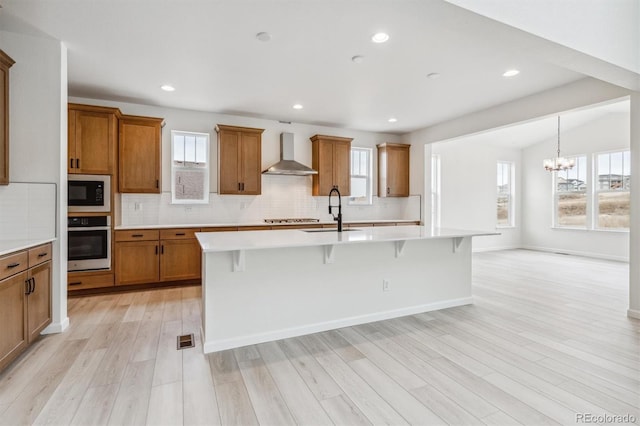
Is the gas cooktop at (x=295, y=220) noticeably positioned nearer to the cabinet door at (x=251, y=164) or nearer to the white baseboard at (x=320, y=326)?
the cabinet door at (x=251, y=164)

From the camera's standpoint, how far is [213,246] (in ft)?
7.68

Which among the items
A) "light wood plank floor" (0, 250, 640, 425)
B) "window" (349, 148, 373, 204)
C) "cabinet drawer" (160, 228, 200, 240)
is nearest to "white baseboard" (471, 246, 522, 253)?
"window" (349, 148, 373, 204)

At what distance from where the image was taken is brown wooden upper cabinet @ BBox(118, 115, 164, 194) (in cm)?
454

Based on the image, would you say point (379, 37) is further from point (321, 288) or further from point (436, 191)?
point (436, 191)

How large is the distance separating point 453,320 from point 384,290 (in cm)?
76

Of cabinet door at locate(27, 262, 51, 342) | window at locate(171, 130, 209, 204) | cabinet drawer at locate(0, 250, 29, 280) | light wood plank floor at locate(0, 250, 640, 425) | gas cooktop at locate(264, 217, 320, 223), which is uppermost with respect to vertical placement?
window at locate(171, 130, 209, 204)

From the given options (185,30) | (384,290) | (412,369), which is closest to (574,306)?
(384,290)

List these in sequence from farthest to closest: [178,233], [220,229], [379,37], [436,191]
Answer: [436,191], [220,229], [178,233], [379,37]

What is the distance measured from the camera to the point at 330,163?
597cm

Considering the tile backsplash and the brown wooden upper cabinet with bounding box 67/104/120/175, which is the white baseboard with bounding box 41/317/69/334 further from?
the tile backsplash

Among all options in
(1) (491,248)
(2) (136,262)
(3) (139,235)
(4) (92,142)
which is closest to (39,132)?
(4) (92,142)

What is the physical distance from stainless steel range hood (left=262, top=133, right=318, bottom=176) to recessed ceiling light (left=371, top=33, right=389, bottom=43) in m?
2.74

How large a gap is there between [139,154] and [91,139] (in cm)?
61

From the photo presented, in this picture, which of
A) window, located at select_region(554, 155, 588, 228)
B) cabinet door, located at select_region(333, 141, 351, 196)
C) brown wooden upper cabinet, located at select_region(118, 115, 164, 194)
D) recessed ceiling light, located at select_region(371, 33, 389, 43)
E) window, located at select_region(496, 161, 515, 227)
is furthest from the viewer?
window, located at select_region(496, 161, 515, 227)
